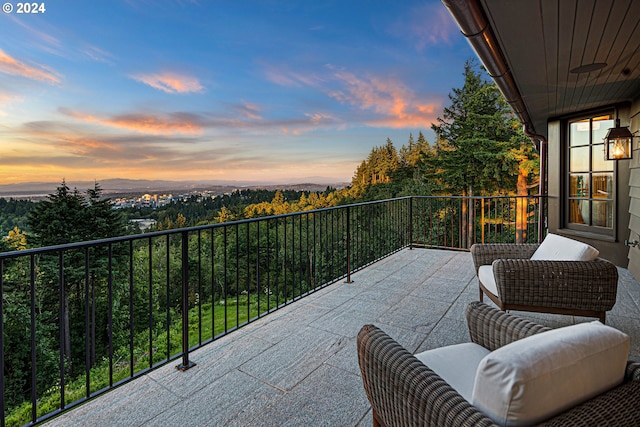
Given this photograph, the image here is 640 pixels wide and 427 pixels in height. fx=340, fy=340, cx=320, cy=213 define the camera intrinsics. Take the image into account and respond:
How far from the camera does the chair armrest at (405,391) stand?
3.02 ft

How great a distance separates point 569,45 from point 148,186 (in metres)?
18.9

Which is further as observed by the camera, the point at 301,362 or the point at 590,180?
the point at 590,180

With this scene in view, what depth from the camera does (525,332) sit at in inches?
51.8

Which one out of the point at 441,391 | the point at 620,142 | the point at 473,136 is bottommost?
the point at 441,391

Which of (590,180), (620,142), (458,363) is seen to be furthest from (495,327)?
(590,180)

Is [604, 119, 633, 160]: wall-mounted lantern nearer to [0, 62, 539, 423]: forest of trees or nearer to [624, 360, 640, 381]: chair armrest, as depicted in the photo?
[624, 360, 640, 381]: chair armrest

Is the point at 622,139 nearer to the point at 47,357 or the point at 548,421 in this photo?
the point at 548,421

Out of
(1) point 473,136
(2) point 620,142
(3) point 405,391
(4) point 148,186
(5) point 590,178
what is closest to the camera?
(3) point 405,391

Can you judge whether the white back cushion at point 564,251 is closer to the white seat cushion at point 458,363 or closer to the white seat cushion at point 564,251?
the white seat cushion at point 564,251

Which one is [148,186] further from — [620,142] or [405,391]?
[405,391]

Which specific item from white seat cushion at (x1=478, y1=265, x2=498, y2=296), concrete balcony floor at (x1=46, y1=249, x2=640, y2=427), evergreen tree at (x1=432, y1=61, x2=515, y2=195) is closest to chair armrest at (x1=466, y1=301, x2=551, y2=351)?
concrete balcony floor at (x1=46, y1=249, x2=640, y2=427)

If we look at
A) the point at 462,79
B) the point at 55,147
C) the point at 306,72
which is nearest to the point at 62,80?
the point at 55,147

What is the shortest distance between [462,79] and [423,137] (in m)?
4.76

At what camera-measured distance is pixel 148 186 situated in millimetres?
18000
